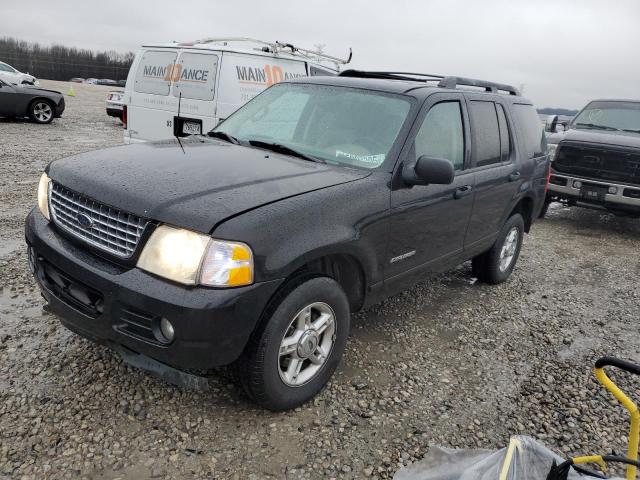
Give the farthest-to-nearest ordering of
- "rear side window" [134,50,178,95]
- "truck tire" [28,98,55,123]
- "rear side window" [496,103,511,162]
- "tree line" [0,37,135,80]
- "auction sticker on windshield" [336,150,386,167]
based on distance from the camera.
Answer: "tree line" [0,37,135,80], "truck tire" [28,98,55,123], "rear side window" [134,50,178,95], "rear side window" [496,103,511,162], "auction sticker on windshield" [336,150,386,167]

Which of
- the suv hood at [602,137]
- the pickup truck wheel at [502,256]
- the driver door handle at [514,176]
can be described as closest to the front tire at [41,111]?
the suv hood at [602,137]

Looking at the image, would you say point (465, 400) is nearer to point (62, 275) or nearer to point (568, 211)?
point (62, 275)

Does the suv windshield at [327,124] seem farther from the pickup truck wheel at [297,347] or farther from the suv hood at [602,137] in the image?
the suv hood at [602,137]

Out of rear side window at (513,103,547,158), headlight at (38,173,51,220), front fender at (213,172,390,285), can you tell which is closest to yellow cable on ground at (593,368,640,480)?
front fender at (213,172,390,285)

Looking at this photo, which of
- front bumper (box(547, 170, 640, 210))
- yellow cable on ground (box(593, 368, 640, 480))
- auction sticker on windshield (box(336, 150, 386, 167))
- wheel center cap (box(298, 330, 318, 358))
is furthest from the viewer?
front bumper (box(547, 170, 640, 210))

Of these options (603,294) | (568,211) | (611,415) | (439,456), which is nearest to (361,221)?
(439,456)

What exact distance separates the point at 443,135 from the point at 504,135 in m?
1.19

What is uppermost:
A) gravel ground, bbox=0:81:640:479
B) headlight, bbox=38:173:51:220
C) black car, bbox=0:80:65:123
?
headlight, bbox=38:173:51:220

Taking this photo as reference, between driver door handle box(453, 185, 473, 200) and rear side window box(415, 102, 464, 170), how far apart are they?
6.3 inches

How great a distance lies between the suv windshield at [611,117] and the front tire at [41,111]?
13.7 m

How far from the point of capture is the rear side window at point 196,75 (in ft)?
25.9

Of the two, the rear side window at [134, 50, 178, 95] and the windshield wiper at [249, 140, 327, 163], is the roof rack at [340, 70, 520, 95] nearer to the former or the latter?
the windshield wiper at [249, 140, 327, 163]

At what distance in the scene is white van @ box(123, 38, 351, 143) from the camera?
7879 millimetres

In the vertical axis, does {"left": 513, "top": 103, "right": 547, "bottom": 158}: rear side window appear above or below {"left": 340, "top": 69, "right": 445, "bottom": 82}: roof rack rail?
below
